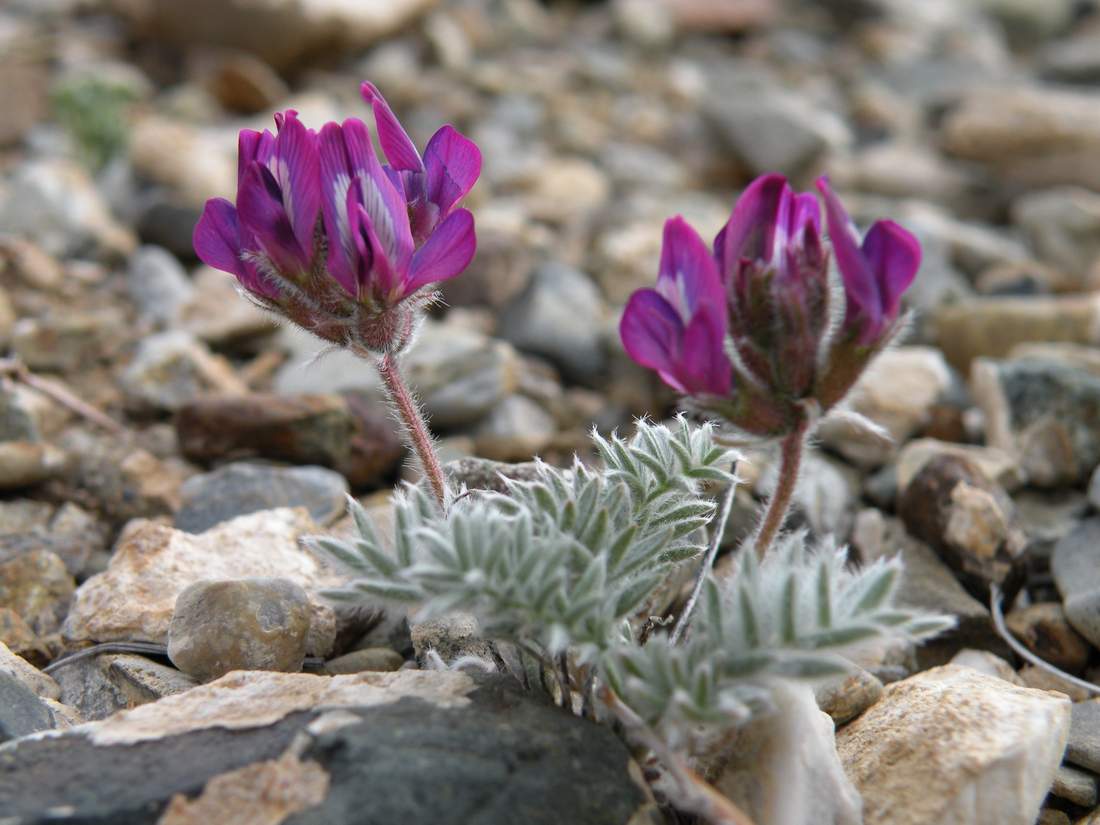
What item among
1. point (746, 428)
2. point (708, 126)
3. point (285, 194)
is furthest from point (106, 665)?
point (708, 126)

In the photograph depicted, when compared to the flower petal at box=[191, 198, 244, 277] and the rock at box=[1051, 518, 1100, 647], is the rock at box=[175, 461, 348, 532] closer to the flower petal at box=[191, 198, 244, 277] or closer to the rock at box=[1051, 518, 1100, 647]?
the flower petal at box=[191, 198, 244, 277]

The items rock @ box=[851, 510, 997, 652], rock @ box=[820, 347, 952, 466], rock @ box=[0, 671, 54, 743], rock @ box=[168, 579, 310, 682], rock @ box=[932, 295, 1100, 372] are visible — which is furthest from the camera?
rock @ box=[932, 295, 1100, 372]

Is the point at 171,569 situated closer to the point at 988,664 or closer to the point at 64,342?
the point at 64,342

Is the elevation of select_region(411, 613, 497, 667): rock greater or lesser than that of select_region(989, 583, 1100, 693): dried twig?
greater

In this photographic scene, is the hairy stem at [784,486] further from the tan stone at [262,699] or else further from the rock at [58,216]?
the rock at [58,216]

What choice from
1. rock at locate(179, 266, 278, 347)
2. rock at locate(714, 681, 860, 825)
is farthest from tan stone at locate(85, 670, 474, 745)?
rock at locate(179, 266, 278, 347)

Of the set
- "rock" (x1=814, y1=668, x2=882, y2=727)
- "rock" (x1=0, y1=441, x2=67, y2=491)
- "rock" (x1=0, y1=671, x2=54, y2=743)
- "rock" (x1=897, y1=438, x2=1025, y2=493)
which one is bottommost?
"rock" (x1=814, y1=668, x2=882, y2=727)

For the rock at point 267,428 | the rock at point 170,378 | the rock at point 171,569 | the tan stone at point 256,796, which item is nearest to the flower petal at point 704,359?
the tan stone at point 256,796

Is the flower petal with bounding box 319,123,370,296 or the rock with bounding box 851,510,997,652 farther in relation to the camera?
the rock with bounding box 851,510,997,652
